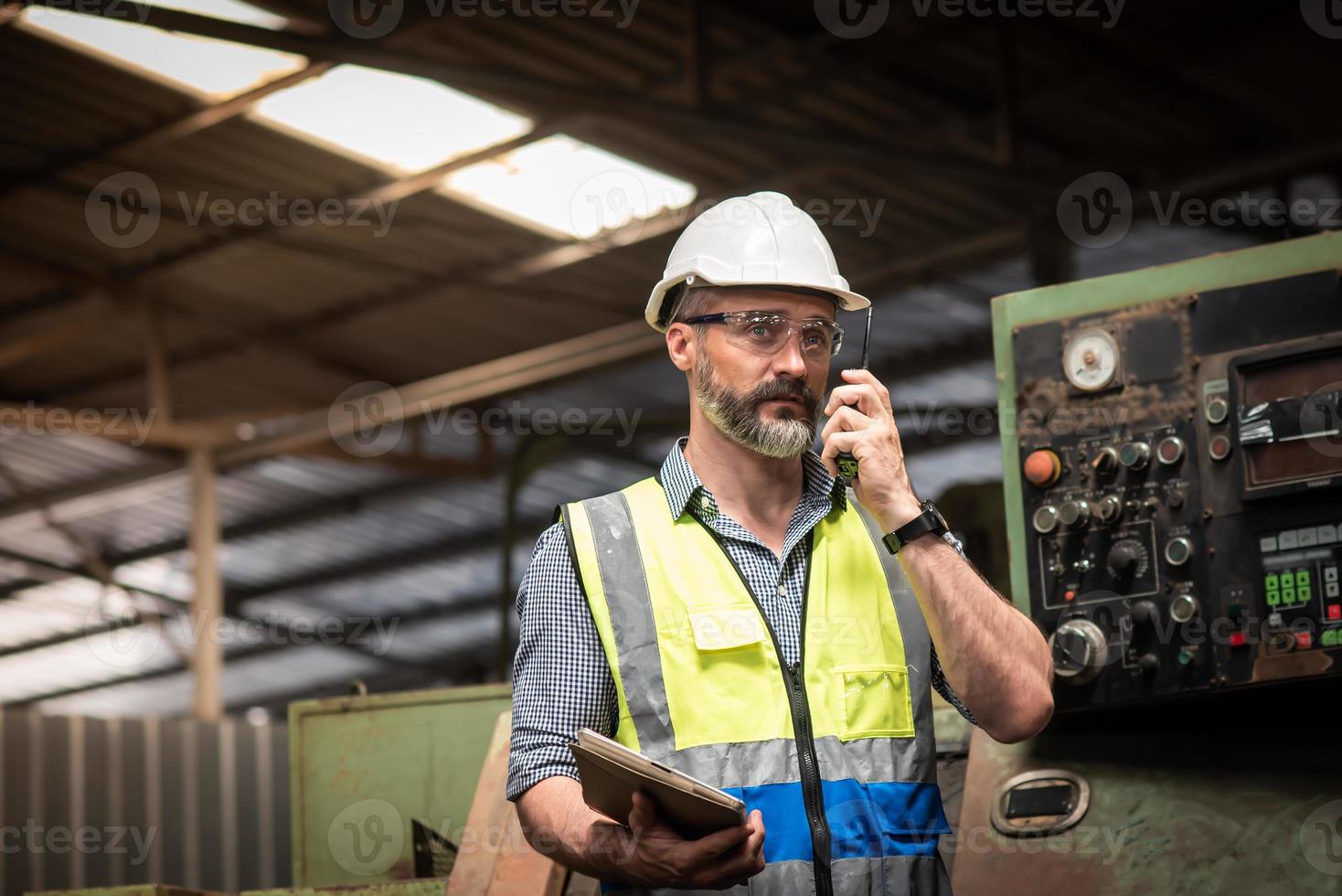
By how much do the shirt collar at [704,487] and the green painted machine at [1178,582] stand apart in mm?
570

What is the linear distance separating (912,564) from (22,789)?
647cm

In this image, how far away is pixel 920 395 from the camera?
34.7 feet

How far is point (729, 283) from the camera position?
2551 mm

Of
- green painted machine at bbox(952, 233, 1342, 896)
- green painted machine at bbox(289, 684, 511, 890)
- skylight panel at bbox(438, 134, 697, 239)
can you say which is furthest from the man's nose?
skylight panel at bbox(438, 134, 697, 239)

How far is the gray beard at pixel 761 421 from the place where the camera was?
2480 mm

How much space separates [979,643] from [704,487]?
1.67ft

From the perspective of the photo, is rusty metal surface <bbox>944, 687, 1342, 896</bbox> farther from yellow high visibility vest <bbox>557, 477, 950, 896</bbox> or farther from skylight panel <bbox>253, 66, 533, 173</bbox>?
skylight panel <bbox>253, 66, 533, 173</bbox>

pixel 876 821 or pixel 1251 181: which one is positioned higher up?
pixel 1251 181

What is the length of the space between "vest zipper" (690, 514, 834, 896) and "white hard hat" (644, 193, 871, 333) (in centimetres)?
53

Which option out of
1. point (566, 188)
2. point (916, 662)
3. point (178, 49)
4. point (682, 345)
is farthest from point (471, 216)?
point (916, 662)

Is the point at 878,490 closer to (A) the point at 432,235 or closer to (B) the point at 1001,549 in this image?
(B) the point at 1001,549

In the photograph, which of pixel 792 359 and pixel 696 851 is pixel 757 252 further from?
pixel 696 851

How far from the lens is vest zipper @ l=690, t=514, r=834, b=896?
2191 millimetres

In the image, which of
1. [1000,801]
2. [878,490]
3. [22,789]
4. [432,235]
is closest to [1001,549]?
[1000,801]
